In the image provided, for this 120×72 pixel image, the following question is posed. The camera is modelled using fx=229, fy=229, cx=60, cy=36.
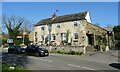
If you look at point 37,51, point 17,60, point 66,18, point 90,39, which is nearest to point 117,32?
point 90,39

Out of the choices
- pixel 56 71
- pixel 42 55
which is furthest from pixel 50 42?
pixel 56 71

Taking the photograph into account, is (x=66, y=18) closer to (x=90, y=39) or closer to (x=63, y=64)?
(x=90, y=39)

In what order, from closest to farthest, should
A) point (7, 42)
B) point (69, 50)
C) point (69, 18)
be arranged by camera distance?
point (69, 50), point (69, 18), point (7, 42)

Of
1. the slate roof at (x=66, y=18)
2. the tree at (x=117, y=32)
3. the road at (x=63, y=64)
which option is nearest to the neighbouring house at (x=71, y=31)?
the slate roof at (x=66, y=18)

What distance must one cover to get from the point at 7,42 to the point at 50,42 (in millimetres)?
18132

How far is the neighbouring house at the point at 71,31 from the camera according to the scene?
45312 mm

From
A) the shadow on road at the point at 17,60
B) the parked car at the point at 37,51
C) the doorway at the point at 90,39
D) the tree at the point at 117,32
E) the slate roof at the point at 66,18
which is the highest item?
the slate roof at the point at 66,18

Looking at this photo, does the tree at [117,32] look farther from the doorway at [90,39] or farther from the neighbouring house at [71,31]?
the doorway at [90,39]

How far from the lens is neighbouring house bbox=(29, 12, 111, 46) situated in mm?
45312

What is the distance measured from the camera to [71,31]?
47.6 meters

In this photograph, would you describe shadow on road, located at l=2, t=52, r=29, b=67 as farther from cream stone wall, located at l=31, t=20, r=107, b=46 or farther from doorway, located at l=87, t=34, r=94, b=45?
doorway, located at l=87, t=34, r=94, b=45

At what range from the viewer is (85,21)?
45219 mm

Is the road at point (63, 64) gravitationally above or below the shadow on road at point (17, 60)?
below

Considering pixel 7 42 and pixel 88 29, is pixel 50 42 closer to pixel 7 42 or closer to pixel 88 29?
pixel 88 29
